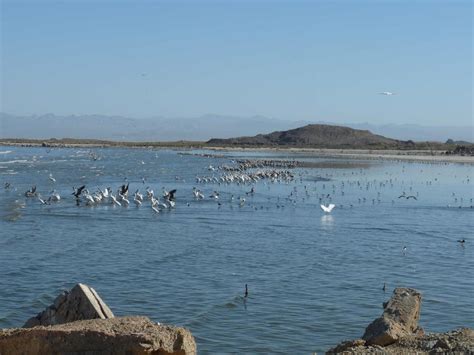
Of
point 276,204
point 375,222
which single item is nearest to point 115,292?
point 375,222

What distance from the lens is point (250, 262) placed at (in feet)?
67.2

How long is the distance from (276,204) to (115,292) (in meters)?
21.3

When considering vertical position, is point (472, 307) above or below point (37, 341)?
below

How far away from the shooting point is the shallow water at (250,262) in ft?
47.3

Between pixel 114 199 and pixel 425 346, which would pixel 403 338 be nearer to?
pixel 425 346

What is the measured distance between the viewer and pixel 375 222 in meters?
30.4

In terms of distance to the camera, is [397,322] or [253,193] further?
[253,193]

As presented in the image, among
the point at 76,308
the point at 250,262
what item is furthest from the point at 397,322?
the point at 250,262

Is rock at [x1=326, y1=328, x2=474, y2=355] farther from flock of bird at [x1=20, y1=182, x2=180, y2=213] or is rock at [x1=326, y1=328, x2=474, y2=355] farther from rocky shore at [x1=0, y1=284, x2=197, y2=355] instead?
flock of bird at [x1=20, y1=182, x2=180, y2=213]

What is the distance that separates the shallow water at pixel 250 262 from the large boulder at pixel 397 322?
197cm

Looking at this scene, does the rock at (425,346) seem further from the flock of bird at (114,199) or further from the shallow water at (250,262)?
the flock of bird at (114,199)

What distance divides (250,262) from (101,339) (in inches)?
513

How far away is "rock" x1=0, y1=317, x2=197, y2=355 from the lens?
7559 millimetres

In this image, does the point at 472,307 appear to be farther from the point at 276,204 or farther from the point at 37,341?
the point at 276,204
